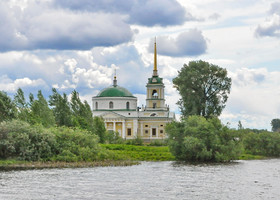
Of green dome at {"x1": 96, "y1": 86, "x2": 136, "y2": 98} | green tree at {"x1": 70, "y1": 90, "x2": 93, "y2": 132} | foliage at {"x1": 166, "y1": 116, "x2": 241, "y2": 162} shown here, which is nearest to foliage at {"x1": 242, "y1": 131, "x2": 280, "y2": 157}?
foliage at {"x1": 166, "y1": 116, "x2": 241, "y2": 162}

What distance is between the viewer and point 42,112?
70.4 metres

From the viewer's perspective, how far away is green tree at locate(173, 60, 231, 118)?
234ft

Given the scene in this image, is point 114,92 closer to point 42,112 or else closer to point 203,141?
point 42,112

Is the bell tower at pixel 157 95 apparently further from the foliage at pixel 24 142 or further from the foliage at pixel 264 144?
the foliage at pixel 24 142

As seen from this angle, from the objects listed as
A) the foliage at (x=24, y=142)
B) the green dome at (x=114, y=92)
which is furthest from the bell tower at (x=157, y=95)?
the foliage at (x=24, y=142)

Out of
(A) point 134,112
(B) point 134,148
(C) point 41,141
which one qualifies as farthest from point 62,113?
(A) point 134,112

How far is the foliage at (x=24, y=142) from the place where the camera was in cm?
4831

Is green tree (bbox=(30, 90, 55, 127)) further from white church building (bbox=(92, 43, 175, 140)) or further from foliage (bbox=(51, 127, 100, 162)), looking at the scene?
white church building (bbox=(92, 43, 175, 140))

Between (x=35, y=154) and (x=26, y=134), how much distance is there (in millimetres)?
1988

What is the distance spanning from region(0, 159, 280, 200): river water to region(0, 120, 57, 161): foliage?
19.0 feet

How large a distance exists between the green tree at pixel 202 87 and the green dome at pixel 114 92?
40260 mm

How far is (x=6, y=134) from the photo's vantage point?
48.7 metres

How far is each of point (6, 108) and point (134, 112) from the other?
55612 mm

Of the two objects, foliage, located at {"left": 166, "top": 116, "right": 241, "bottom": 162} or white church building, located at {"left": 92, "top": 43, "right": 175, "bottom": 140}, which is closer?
foliage, located at {"left": 166, "top": 116, "right": 241, "bottom": 162}
